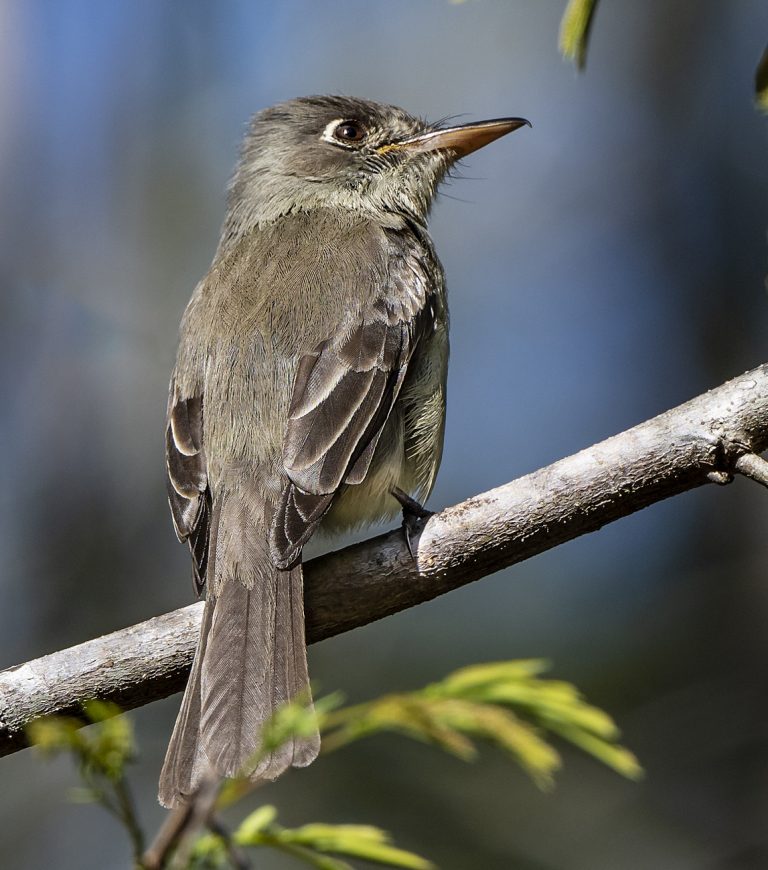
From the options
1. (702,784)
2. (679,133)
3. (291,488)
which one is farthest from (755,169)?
(291,488)

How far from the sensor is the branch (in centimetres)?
390

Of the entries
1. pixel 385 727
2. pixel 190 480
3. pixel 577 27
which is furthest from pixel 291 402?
pixel 385 727

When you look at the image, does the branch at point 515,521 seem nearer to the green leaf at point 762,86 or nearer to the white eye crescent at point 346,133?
the green leaf at point 762,86

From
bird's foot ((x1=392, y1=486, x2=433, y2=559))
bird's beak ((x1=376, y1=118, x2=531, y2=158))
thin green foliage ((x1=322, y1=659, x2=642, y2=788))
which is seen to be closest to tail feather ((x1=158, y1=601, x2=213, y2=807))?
bird's foot ((x1=392, y1=486, x2=433, y2=559))

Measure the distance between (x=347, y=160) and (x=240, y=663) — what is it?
337 centimetres

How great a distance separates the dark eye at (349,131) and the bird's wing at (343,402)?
4.96ft

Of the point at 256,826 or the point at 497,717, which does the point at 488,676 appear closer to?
the point at 497,717

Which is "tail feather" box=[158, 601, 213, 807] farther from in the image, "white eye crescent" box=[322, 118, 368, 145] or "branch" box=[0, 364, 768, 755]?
"white eye crescent" box=[322, 118, 368, 145]

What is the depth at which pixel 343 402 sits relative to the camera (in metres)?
4.87

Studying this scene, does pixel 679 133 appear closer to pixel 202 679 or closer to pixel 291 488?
pixel 291 488

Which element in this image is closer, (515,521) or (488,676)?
(488,676)

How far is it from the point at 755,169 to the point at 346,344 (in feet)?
19.4

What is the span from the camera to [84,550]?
8.65m

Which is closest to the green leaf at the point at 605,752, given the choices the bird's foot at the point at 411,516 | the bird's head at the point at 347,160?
the bird's foot at the point at 411,516
